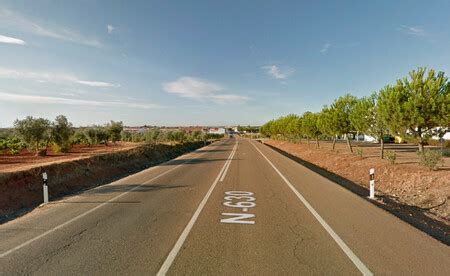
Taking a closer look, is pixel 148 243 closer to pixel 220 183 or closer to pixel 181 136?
pixel 220 183

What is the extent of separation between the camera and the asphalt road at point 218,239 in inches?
152

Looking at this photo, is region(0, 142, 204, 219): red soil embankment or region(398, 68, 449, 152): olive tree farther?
region(398, 68, 449, 152): olive tree

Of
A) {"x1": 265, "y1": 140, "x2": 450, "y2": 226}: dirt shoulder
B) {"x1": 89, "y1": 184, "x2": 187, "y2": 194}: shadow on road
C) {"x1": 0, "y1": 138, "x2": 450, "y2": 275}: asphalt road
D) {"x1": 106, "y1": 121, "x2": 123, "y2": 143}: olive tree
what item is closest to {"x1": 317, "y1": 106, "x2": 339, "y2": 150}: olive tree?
{"x1": 265, "y1": 140, "x2": 450, "y2": 226}: dirt shoulder

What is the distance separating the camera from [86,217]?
6410mm

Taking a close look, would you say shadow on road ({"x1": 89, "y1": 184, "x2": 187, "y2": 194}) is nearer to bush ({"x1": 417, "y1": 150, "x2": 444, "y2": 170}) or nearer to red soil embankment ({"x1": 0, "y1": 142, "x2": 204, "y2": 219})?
red soil embankment ({"x1": 0, "y1": 142, "x2": 204, "y2": 219})

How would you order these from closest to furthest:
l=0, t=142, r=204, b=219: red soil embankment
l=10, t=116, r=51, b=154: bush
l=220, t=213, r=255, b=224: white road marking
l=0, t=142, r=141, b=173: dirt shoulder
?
l=220, t=213, r=255, b=224: white road marking
l=0, t=142, r=204, b=219: red soil embankment
l=0, t=142, r=141, b=173: dirt shoulder
l=10, t=116, r=51, b=154: bush

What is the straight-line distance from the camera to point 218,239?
4.87m

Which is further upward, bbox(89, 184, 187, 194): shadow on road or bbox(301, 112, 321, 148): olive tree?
bbox(301, 112, 321, 148): olive tree

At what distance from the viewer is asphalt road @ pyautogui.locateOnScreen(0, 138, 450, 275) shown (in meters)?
3.85

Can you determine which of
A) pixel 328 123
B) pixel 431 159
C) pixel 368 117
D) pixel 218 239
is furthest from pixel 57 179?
pixel 328 123

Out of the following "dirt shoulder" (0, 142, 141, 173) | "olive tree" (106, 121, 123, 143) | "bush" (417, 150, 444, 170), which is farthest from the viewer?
"olive tree" (106, 121, 123, 143)

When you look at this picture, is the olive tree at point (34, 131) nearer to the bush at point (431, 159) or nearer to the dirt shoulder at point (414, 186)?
the dirt shoulder at point (414, 186)

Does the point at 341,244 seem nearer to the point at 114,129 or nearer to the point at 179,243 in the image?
the point at 179,243

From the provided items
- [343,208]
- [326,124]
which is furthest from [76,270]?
[326,124]
